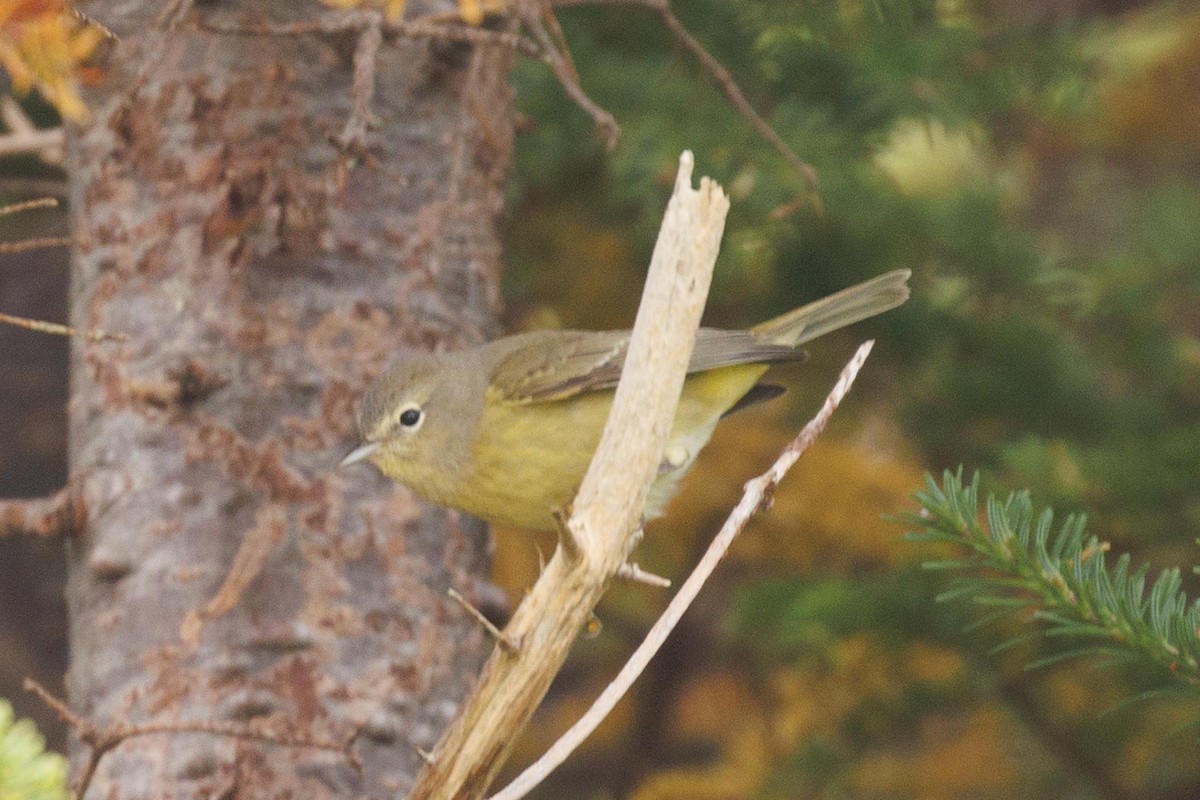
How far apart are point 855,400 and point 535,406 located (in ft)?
6.23

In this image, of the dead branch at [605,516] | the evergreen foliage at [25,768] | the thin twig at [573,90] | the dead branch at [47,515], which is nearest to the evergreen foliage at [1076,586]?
the dead branch at [605,516]

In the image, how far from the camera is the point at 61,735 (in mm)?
5543

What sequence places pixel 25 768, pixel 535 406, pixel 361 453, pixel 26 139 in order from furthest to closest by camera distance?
pixel 535 406 → pixel 26 139 → pixel 361 453 → pixel 25 768

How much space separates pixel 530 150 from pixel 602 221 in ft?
1.90

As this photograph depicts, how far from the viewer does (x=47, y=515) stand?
347 centimetres

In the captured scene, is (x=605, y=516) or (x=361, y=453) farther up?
(x=605, y=516)

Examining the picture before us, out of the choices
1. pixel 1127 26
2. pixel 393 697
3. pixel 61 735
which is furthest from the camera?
pixel 1127 26

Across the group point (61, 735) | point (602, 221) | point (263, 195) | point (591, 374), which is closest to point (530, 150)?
point (602, 221)

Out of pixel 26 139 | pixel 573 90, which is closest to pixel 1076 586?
pixel 573 90

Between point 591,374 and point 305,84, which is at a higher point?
point 305,84

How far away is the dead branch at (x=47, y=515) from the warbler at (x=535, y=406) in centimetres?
65

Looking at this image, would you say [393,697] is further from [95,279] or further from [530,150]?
[530,150]

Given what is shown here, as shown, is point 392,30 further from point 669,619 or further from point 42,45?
point 669,619

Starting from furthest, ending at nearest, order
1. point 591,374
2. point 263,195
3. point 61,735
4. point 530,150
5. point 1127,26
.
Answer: point 1127,26 < point 61,735 < point 530,150 < point 591,374 < point 263,195
